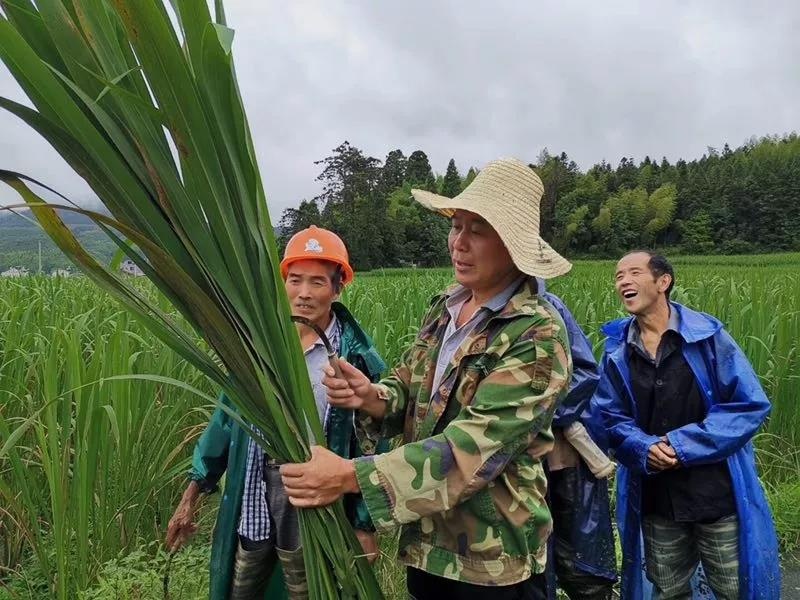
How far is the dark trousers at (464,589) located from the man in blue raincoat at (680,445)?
749 millimetres

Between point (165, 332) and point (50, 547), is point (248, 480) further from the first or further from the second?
point (50, 547)

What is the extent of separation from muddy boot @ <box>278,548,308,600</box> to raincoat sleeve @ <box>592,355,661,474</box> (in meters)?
1.13

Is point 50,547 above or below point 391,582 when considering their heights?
above

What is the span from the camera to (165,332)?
975 mm

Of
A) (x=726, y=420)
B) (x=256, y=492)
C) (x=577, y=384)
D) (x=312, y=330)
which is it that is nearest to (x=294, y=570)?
(x=256, y=492)

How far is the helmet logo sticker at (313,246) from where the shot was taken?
170 cm

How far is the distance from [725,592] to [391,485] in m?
1.51

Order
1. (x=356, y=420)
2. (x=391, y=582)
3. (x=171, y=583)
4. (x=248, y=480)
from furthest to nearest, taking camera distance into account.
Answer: (x=391, y=582) → (x=171, y=583) → (x=248, y=480) → (x=356, y=420)

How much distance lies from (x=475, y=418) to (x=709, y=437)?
1135mm

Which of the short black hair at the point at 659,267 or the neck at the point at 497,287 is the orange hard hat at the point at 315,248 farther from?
the short black hair at the point at 659,267

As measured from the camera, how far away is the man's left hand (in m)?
1.05

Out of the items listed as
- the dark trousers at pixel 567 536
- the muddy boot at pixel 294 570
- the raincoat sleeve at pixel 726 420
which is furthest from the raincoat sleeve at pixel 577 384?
the muddy boot at pixel 294 570

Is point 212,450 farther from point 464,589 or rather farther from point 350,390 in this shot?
point 464,589

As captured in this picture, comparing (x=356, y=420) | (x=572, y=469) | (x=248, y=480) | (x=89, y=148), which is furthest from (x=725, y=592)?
(x=89, y=148)
